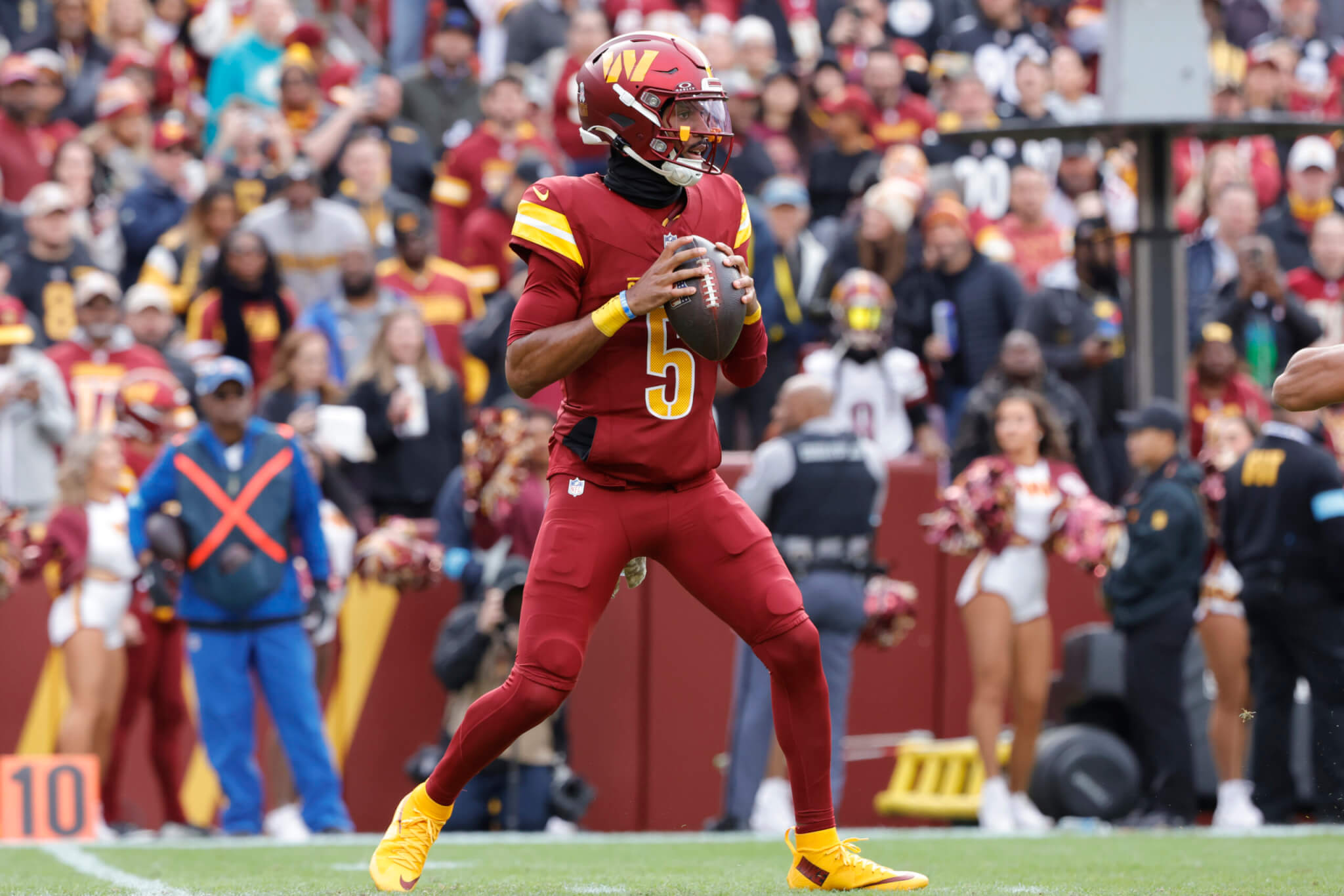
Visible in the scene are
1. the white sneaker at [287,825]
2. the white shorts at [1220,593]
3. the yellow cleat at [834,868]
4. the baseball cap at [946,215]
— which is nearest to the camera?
the yellow cleat at [834,868]

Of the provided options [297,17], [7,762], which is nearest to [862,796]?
[7,762]

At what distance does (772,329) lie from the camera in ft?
37.0

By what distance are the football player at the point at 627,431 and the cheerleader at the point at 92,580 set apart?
4.33m

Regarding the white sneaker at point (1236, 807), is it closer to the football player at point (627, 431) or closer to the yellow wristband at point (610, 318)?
the football player at point (627, 431)

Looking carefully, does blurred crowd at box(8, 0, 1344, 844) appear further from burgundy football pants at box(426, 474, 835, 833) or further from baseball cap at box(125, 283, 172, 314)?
burgundy football pants at box(426, 474, 835, 833)

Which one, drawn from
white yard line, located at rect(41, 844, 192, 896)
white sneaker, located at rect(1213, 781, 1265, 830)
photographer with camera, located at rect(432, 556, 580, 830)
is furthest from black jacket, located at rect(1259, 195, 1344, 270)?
white yard line, located at rect(41, 844, 192, 896)

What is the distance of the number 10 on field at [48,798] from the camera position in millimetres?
8180

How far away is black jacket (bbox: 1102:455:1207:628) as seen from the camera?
887cm

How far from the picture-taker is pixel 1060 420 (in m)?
9.96

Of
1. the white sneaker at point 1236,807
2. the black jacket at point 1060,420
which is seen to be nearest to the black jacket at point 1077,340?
the black jacket at point 1060,420

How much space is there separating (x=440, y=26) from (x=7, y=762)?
7882 mm

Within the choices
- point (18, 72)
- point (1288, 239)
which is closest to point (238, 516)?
point (18, 72)

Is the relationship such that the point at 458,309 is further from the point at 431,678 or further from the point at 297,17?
the point at 297,17

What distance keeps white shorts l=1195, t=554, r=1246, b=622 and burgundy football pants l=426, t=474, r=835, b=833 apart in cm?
503
